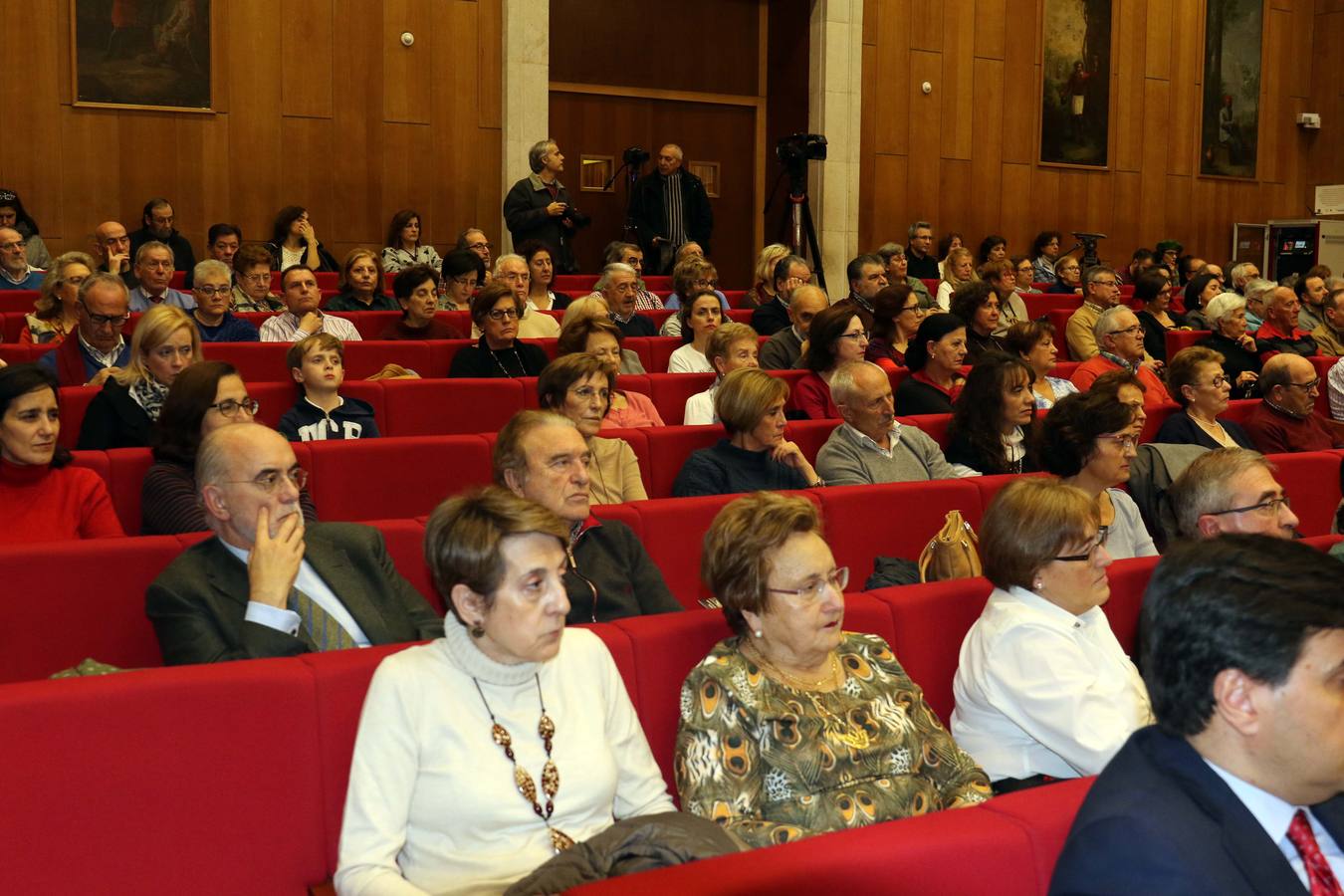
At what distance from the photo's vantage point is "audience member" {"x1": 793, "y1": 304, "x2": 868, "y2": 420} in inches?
179

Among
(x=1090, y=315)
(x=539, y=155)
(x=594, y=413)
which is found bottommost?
(x=594, y=413)

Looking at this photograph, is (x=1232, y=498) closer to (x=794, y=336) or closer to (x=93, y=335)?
(x=794, y=336)

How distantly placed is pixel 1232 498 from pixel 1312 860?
4.82 feet

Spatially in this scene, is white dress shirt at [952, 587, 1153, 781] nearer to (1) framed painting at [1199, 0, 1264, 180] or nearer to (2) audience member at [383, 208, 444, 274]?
(2) audience member at [383, 208, 444, 274]

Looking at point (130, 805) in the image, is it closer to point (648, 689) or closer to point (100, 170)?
point (648, 689)

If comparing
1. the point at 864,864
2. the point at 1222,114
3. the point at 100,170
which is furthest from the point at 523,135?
the point at 864,864

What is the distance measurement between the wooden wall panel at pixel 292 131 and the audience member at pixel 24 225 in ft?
1.13

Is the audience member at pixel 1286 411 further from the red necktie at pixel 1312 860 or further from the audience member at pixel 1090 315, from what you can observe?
the red necktie at pixel 1312 860

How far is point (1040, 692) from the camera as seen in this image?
2.12 meters

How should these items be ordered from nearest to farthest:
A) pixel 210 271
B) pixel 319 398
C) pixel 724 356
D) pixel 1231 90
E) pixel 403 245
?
pixel 319 398 < pixel 724 356 < pixel 210 271 < pixel 403 245 < pixel 1231 90

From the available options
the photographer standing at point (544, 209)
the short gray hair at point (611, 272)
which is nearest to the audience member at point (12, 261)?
the photographer standing at point (544, 209)

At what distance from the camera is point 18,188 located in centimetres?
739

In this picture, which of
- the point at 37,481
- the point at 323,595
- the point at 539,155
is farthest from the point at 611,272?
the point at 323,595

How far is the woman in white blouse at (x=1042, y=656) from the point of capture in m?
2.10
